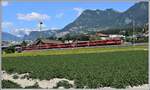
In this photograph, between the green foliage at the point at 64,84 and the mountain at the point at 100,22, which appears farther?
the mountain at the point at 100,22

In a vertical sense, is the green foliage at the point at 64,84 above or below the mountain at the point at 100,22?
below

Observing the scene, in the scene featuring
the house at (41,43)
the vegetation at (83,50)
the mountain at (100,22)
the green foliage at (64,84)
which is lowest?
the vegetation at (83,50)

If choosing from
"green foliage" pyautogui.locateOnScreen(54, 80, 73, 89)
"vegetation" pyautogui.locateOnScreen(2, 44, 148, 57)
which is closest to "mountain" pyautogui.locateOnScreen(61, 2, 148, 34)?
"green foliage" pyautogui.locateOnScreen(54, 80, 73, 89)

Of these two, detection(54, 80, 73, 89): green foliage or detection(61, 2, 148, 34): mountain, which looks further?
detection(61, 2, 148, 34): mountain

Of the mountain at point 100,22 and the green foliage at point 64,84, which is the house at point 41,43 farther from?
the green foliage at point 64,84

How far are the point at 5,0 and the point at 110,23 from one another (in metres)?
3.78

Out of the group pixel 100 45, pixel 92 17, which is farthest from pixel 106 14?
pixel 100 45

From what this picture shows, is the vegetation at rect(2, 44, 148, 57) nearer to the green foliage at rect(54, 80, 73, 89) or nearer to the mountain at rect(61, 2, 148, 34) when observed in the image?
the mountain at rect(61, 2, 148, 34)

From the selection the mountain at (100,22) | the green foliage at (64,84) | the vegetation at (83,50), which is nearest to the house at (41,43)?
the vegetation at (83,50)

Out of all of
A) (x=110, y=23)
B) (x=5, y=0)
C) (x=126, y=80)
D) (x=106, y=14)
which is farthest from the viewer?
(x=106, y=14)

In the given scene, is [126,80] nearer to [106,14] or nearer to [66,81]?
[66,81]

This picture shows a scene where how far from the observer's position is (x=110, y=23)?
328 inches

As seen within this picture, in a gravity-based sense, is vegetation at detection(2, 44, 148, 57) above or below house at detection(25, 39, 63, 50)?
below

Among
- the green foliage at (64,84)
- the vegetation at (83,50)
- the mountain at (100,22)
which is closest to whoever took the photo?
the green foliage at (64,84)
